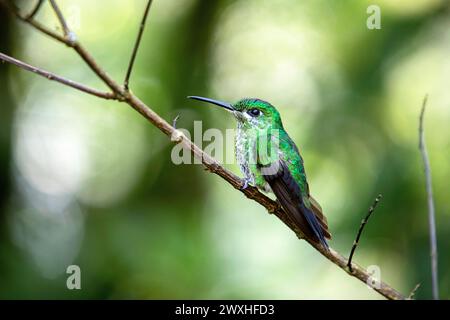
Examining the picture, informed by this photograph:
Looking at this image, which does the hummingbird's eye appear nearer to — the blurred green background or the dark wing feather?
the dark wing feather

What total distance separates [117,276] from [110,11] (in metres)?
3.74

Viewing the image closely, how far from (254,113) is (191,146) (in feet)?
6.19

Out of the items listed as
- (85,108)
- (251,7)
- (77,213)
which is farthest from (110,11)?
(77,213)

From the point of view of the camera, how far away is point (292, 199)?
146 inches

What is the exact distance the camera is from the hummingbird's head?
434 cm

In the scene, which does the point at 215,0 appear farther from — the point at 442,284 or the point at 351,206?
the point at 442,284

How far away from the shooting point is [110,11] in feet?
23.7

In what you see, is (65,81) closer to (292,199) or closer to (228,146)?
(292,199)

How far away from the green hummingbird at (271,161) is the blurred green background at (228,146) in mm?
1309

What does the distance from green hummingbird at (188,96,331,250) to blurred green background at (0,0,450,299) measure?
4.29 ft

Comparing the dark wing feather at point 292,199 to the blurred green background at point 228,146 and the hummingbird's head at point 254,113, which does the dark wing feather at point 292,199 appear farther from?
the blurred green background at point 228,146

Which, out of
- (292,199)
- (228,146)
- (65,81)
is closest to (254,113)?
(292,199)

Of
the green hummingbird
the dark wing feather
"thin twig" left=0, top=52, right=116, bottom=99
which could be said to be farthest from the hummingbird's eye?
"thin twig" left=0, top=52, right=116, bottom=99

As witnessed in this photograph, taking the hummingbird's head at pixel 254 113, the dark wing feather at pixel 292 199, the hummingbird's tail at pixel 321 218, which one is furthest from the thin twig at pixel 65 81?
the hummingbird's head at pixel 254 113
